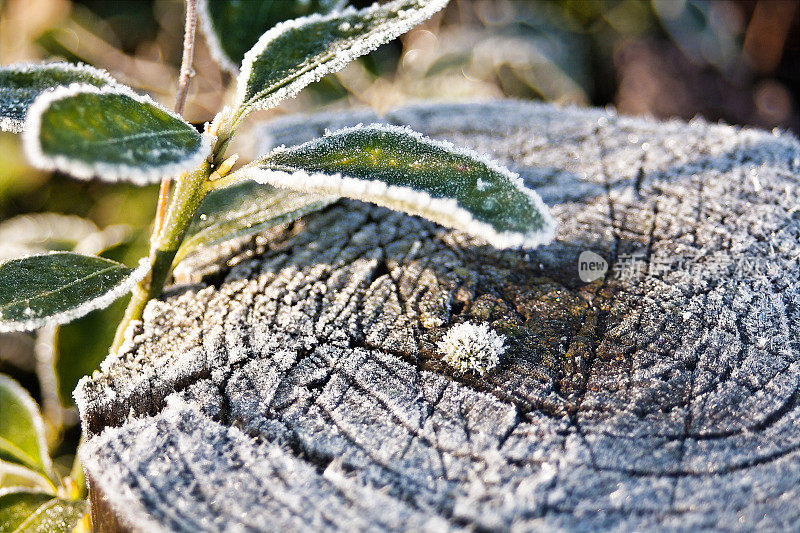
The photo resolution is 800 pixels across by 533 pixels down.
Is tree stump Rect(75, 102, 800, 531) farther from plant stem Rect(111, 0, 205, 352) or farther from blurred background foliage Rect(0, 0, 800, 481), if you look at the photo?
blurred background foliage Rect(0, 0, 800, 481)

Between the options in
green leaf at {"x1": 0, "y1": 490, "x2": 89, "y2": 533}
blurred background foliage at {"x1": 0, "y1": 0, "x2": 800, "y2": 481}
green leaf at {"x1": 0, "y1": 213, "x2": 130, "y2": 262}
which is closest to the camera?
green leaf at {"x1": 0, "y1": 490, "x2": 89, "y2": 533}

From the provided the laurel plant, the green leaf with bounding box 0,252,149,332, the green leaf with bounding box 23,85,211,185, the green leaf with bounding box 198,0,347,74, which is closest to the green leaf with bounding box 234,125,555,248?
the laurel plant

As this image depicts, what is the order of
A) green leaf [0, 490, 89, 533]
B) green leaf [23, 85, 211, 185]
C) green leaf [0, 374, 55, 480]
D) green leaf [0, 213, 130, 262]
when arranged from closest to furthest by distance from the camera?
green leaf [23, 85, 211, 185]
green leaf [0, 490, 89, 533]
green leaf [0, 374, 55, 480]
green leaf [0, 213, 130, 262]

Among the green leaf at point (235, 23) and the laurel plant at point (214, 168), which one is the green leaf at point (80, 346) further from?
the green leaf at point (235, 23)

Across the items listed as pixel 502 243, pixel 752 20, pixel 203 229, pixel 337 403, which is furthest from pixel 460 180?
pixel 752 20

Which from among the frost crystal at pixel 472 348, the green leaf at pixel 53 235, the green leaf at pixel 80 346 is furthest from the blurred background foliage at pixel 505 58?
the frost crystal at pixel 472 348

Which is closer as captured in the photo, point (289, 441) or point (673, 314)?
point (289, 441)

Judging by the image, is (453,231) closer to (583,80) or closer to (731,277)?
(731,277)
